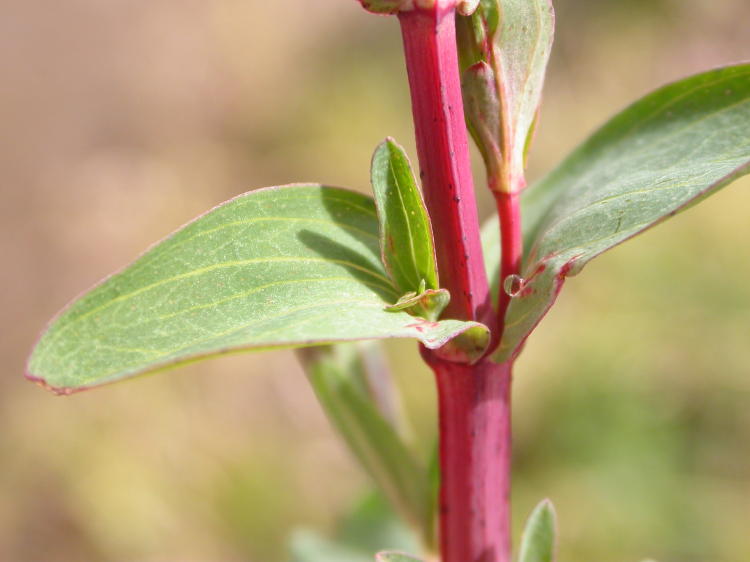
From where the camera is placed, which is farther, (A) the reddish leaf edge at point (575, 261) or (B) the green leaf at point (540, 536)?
(B) the green leaf at point (540, 536)

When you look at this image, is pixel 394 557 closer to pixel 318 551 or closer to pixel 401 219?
pixel 401 219

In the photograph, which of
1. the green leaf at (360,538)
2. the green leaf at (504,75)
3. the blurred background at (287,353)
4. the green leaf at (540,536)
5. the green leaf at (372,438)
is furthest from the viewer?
the blurred background at (287,353)

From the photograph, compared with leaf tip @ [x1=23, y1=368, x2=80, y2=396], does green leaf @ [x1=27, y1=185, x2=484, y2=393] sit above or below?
above

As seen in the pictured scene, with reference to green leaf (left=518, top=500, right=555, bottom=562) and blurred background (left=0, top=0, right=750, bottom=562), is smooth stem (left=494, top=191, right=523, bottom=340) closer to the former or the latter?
green leaf (left=518, top=500, right=555, bottom=562)

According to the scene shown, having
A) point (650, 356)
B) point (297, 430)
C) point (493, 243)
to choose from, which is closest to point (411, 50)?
point (493, 243)

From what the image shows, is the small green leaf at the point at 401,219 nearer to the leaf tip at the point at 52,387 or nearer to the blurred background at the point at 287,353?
the leaf tip at the point at 52,387

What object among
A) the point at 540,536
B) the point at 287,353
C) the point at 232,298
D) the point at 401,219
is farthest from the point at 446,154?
the point at 287,353

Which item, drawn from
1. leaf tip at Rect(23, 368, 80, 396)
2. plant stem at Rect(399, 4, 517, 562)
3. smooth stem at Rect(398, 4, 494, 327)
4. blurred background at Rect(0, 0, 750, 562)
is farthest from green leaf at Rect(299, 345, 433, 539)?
blurred background at Rect(0, 0, 750, 562)

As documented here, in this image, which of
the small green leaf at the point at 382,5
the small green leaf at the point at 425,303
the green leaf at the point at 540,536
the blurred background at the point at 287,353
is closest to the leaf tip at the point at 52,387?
the small green leaf at the point at 425,303
